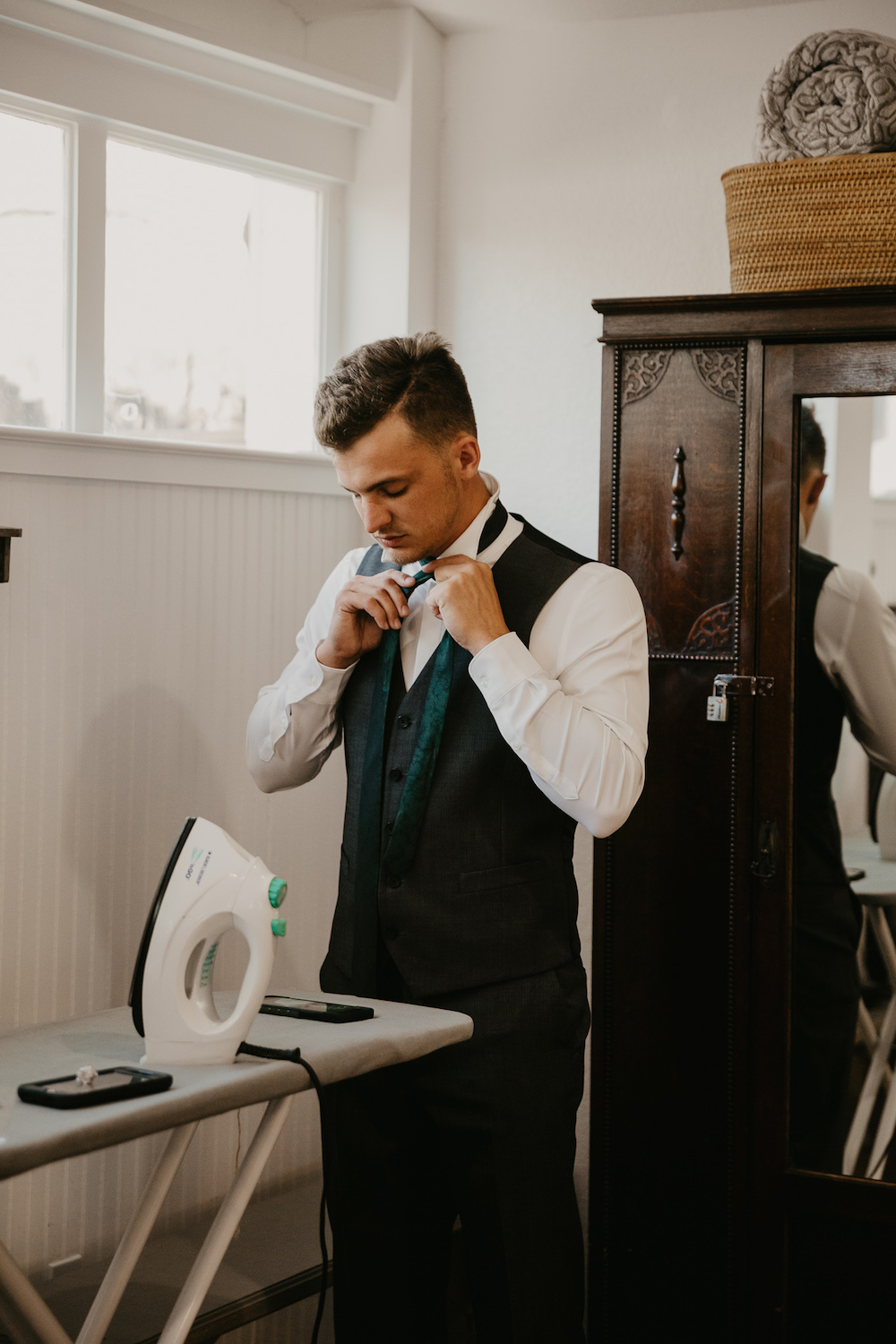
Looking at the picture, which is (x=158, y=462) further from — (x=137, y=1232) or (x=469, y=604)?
(x=137, y=1232)

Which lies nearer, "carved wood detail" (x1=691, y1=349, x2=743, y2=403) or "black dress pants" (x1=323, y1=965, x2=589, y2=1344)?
"black dress pants" (x1=323, y1=965, x2=589, y2=1344)

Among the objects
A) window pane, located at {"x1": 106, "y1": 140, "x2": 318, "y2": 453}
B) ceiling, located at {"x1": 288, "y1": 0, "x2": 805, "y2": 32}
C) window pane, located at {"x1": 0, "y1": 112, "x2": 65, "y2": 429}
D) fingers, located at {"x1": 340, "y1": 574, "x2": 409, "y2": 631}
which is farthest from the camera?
ceiling, located at {"x1": 288, "y1": 0, "x2": 805, "y2": 32}

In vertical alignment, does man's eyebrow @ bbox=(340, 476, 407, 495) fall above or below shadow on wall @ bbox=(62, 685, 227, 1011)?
above

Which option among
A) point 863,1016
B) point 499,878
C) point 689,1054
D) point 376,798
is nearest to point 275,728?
point 376,798

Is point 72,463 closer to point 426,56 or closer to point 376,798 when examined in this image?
point 376,798

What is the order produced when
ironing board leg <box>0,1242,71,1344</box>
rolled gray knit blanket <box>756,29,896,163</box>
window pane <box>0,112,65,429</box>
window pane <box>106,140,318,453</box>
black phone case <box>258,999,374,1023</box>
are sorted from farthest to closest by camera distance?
window pane <box>106,140,318,453</box> → window pane <box>0,112,65,429</box> → rolled gray knit blanket <box>756,29,896,163</box> → black phone case <box>258,999,374,1023</box> → ironing board leg <box>0,1242,71,1344</box>

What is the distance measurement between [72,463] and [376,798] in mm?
939

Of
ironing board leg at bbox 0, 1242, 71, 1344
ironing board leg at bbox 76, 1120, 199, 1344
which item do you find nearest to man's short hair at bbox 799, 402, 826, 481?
ironing board leg at bbox 76, 1120, 199, 1344

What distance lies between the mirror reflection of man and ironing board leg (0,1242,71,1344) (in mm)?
1283

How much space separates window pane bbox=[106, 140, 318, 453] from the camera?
2451mm

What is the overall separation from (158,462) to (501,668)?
108 cm

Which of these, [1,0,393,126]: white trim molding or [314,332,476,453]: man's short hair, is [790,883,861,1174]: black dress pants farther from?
[1,0,393,126]: white trim molding

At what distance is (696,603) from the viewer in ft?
7.14

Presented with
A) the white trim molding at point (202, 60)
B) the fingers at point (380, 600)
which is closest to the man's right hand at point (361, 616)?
the fingers at point (380, 600)
